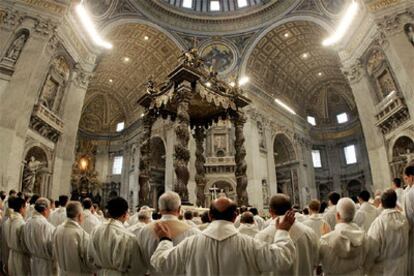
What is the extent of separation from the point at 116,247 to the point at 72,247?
0.81 metres

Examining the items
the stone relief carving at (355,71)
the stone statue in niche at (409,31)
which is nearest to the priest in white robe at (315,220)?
the stone statue in niche at (409,31)

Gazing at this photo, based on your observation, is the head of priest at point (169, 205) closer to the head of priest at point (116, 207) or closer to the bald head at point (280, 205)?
the head of priest at point (116, 207)

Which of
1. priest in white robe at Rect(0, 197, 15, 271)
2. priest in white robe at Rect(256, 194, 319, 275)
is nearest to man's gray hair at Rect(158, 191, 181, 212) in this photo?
priest in white robe at Rect(256, 194, 319, 275)

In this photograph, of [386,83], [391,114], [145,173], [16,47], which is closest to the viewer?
[145,173]

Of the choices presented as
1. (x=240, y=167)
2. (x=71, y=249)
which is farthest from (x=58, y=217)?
(x=240, y=167)

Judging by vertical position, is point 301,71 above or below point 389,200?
above

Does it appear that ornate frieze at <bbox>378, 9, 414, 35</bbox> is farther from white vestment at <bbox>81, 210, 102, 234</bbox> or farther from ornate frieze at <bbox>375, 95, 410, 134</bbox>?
white vestment at <bbox>81, 210, 102, 234</bbox>

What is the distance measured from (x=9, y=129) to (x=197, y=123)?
6.22m

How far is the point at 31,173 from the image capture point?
35.8 feet

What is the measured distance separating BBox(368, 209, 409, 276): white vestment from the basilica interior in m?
4.53

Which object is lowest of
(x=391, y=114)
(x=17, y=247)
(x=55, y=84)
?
(x=17, y=247)

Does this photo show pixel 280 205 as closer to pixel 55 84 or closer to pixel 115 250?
pixel 115 250

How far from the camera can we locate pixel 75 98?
13406mm

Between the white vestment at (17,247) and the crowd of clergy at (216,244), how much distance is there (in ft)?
0.04
